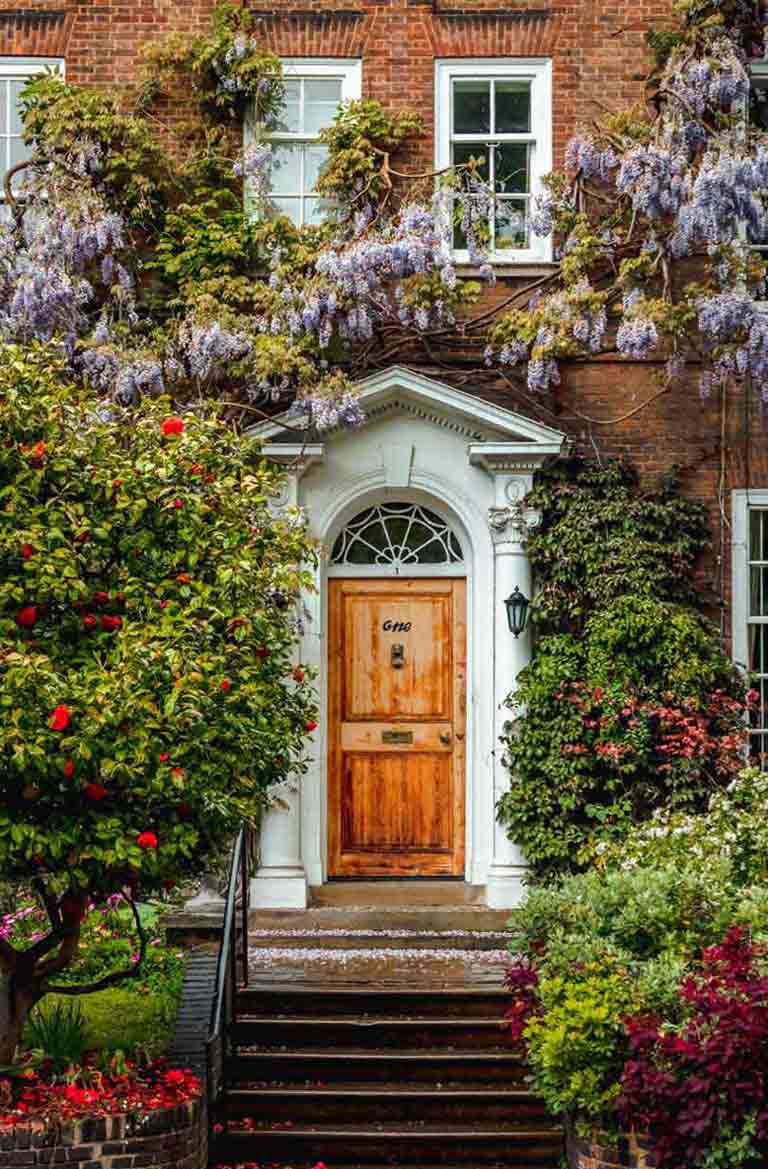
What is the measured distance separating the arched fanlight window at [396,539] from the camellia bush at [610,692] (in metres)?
0.84

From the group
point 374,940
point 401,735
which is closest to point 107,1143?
point 374,940

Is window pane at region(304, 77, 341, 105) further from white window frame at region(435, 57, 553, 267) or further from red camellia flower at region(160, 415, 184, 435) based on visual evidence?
red camellia flower at region(160, 415, 184, 435)

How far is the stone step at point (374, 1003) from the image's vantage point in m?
10.8

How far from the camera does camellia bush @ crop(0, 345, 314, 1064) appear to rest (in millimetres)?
7797

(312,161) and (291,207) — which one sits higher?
(312,161)

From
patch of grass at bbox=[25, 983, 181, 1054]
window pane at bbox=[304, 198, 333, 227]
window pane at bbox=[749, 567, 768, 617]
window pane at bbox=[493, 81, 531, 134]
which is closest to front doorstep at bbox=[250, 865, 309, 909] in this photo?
patch of grass at bbox=[25, 983, 181, 1054]

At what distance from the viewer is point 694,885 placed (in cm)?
935

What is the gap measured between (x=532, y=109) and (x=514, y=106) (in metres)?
0.15

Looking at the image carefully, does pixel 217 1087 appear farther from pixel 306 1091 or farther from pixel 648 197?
pixel 648 197

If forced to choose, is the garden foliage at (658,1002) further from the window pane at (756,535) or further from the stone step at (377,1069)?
the window pane at (756,535)

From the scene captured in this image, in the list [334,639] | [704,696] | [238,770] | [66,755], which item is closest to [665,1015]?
[238,770]

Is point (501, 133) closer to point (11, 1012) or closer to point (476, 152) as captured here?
point (476, 152)

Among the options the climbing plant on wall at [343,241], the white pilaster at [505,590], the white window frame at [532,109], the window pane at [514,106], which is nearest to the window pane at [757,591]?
the climbing plant on wall at [343,241]

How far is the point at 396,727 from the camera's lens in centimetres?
1373
